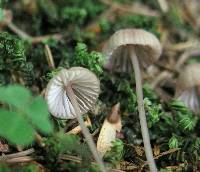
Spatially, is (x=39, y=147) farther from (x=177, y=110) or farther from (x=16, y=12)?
(x=16, y=12)

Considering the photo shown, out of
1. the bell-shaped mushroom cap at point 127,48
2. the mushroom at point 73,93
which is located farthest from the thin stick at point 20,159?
the bell-shaped mushroom cap at point 127,48

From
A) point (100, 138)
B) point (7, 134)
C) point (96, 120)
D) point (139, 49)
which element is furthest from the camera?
point (139, 49)

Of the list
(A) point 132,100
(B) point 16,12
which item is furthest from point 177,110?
(B) point 16,12

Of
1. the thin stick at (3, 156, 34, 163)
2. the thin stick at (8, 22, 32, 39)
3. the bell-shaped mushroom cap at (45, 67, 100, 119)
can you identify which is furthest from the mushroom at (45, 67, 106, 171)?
the thin stick at (8, 22, 32, 39)

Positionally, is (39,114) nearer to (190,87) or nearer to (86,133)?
(86,133)

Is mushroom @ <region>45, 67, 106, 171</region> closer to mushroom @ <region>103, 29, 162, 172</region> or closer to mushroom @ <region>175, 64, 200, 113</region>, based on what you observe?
mushroom @ <region>103, 29, 162, 172</region>

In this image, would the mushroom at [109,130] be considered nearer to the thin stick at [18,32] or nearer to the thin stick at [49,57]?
the thin stick at [49,57]
